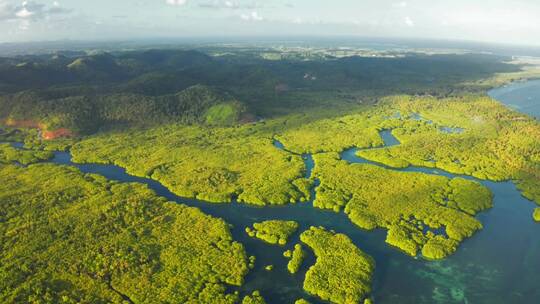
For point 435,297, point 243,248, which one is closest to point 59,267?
point 243,248

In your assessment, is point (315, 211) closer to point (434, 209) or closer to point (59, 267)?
point (434, 209)

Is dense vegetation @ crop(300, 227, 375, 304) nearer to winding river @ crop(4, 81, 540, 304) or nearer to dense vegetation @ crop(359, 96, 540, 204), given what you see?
winding river @ crop(4, 81, 540, 304)

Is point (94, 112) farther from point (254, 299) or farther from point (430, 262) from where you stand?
point (430, 262)

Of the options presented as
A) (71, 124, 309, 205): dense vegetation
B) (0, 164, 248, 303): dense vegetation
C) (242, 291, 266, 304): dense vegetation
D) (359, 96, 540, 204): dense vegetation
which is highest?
(359, 96, 540, 204): dense vegetation

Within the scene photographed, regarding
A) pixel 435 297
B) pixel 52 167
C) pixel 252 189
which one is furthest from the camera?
pixel 52 167

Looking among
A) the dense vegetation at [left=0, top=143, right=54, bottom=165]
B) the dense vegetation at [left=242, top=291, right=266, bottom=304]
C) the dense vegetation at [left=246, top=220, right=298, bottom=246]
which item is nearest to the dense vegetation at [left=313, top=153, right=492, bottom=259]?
the dense vegetation at [left=246, top=220, right=298, bottom=246]

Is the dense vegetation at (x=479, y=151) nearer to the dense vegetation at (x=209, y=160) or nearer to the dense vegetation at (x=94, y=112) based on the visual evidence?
the dense vegetation at (x=209, y=160)
